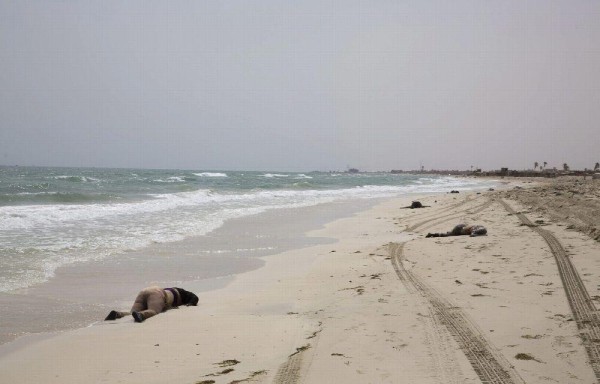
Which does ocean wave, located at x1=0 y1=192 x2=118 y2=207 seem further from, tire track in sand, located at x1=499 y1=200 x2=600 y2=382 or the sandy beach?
tire track in sand, located at x1=499 y1=200 x2=600 y2=382

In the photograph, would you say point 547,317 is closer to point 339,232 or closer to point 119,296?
point 119,296

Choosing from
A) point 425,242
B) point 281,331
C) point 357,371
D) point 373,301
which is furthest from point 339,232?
point 357,371

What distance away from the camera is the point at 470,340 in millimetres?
3729

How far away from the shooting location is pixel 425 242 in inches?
370

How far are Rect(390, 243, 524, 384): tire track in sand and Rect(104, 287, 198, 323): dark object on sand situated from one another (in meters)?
2.88

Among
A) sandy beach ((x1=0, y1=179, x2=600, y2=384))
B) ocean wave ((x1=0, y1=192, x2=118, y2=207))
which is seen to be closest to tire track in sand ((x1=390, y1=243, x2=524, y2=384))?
sandy beach ((x1=0, y1=179, x2=600, y2=384))

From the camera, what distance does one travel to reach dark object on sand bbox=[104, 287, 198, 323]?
15.7 ft

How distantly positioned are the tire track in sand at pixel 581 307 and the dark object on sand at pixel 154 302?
4.16m

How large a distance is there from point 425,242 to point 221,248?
4468 mm

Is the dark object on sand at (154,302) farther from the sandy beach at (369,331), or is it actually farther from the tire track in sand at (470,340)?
the tire track in sand at (470,340)

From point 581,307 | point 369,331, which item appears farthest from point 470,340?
point 581,307

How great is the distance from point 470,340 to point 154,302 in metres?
3.46

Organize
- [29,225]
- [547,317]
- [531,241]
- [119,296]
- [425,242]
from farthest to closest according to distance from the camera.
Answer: [29,225] < [425,242] < [531,241] < [119,296] < [547,317]

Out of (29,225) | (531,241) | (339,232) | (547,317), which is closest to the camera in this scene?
(547,317)
